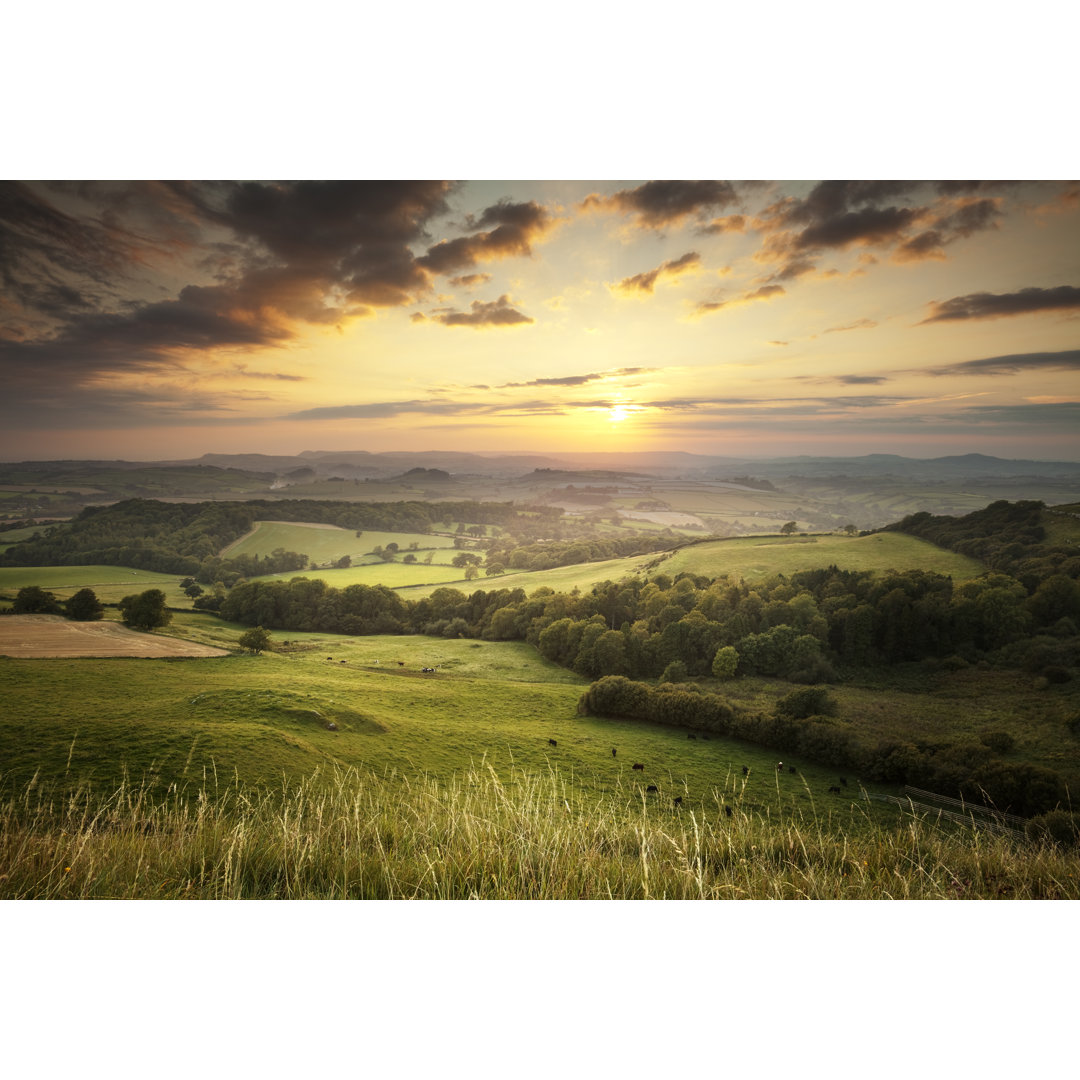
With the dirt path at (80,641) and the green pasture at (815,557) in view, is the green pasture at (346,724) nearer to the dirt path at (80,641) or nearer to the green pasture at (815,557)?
the dirt path at (80,641)

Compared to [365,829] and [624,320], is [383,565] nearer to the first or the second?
[365,829]

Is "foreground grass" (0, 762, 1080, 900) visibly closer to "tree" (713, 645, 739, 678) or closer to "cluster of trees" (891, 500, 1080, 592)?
"tree" (713, 645, 739, 678)

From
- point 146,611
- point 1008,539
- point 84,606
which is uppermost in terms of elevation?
point 84,606

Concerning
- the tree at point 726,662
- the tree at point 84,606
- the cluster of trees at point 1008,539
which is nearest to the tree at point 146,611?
the tree at point 84,606

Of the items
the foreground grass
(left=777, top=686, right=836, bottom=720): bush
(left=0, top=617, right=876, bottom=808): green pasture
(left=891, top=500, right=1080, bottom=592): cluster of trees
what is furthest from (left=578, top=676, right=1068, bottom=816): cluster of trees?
(left=891, top=500, right=1080, bottom=592): cluster of trees

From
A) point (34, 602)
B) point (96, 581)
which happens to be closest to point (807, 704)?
point (96, 581)

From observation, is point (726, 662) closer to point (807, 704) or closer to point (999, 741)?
point (807, 704)
